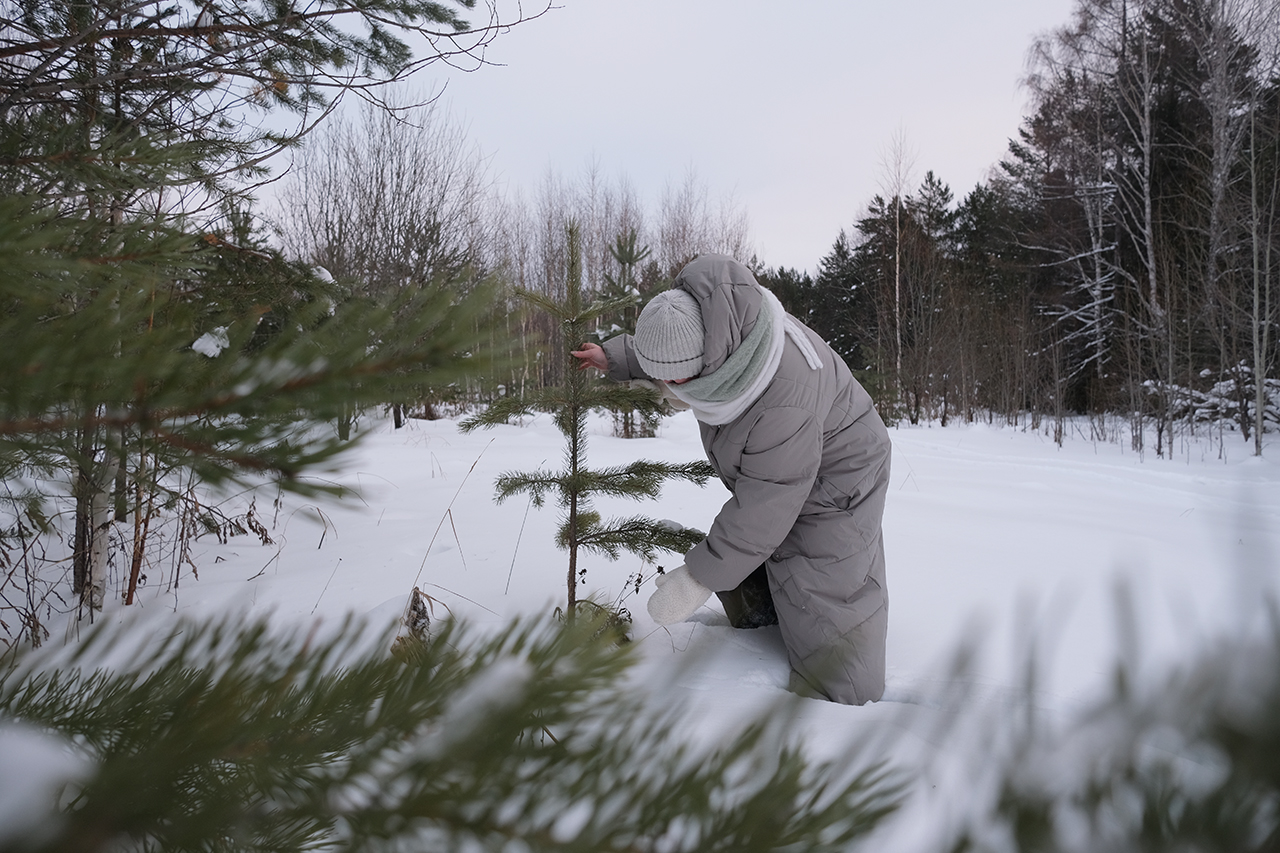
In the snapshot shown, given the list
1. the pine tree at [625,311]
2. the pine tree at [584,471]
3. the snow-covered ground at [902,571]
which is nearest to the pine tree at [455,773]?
the snow-covered ground at [902,571]

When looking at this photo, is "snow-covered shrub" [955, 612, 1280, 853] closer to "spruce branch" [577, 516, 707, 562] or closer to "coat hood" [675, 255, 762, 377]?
"coat hood" [675, 255, 762, 377]

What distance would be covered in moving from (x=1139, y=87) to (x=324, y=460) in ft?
57.2

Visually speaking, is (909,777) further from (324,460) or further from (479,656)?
(324,460)

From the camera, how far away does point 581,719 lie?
365mm

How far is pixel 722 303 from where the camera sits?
6.07ft

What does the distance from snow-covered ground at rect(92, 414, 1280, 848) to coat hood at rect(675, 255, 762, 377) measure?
35.5 inches

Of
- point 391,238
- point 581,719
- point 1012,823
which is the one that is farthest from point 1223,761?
point 391,238

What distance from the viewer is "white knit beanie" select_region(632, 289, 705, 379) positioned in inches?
73.5

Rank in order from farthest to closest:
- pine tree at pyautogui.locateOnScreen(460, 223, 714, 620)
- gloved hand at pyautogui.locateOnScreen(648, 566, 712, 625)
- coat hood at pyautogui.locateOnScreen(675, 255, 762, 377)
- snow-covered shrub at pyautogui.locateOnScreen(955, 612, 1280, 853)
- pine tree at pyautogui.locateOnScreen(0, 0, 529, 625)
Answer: pine tree at pyautogui.locateOnScreen(460, 223, 714, 620)
gloved hand at pyautogui.locateOnScreen(648, 566, 712, 625)
coat hood at pyautogui.locateOnScreen(675, 255, 762, 377)
pine tree at pyautogui.locateOnScreen(0, 0, 529, 625)
snow-covered shrub at pyautogui.locateOnScreen(955, 612, 1280, 853)

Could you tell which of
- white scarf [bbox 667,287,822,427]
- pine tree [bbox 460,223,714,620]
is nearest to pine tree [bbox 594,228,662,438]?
pine tree [bbox 460,223,714,620]

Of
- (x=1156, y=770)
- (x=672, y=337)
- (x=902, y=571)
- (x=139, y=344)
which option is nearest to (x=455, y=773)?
(x=1156, y=770)

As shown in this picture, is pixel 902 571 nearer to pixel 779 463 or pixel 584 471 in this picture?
pixel 779 463

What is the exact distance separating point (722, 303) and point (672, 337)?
187 mm

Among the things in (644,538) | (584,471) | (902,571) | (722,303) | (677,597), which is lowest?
(902,571)
